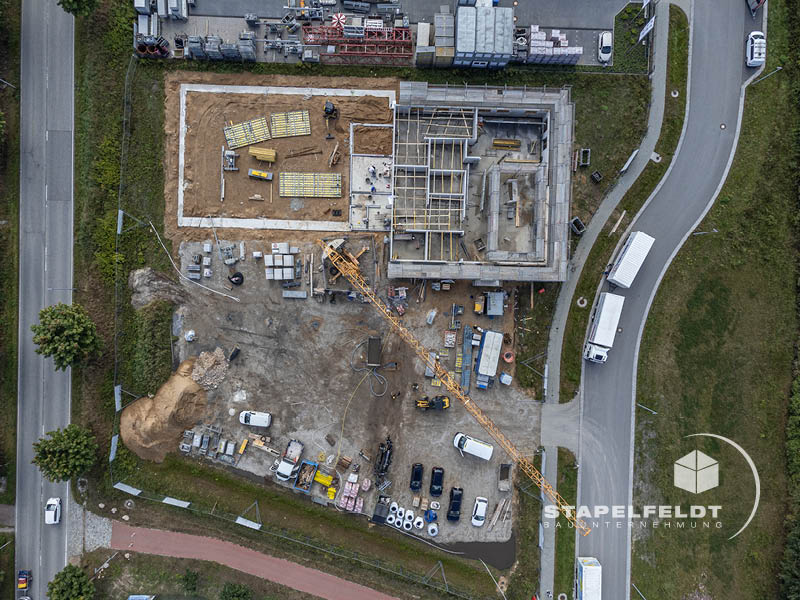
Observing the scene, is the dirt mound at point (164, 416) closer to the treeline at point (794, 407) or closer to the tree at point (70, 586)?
the tree at point (70, 586)

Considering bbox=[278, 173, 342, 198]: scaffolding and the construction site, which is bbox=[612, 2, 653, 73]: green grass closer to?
the construction site

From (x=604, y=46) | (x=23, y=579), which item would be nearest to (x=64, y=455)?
(x=23, y=579)

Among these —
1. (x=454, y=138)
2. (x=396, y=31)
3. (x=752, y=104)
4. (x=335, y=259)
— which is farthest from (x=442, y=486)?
(x=752, y=104)

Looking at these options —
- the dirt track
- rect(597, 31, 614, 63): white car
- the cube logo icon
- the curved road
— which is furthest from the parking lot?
rect(597, 31, 614, 63): white car

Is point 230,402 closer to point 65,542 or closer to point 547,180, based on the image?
point 65,542

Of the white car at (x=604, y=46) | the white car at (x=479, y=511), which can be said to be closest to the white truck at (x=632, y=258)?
the white car at (x=604, y=46)

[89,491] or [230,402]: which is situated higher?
[230,402]
